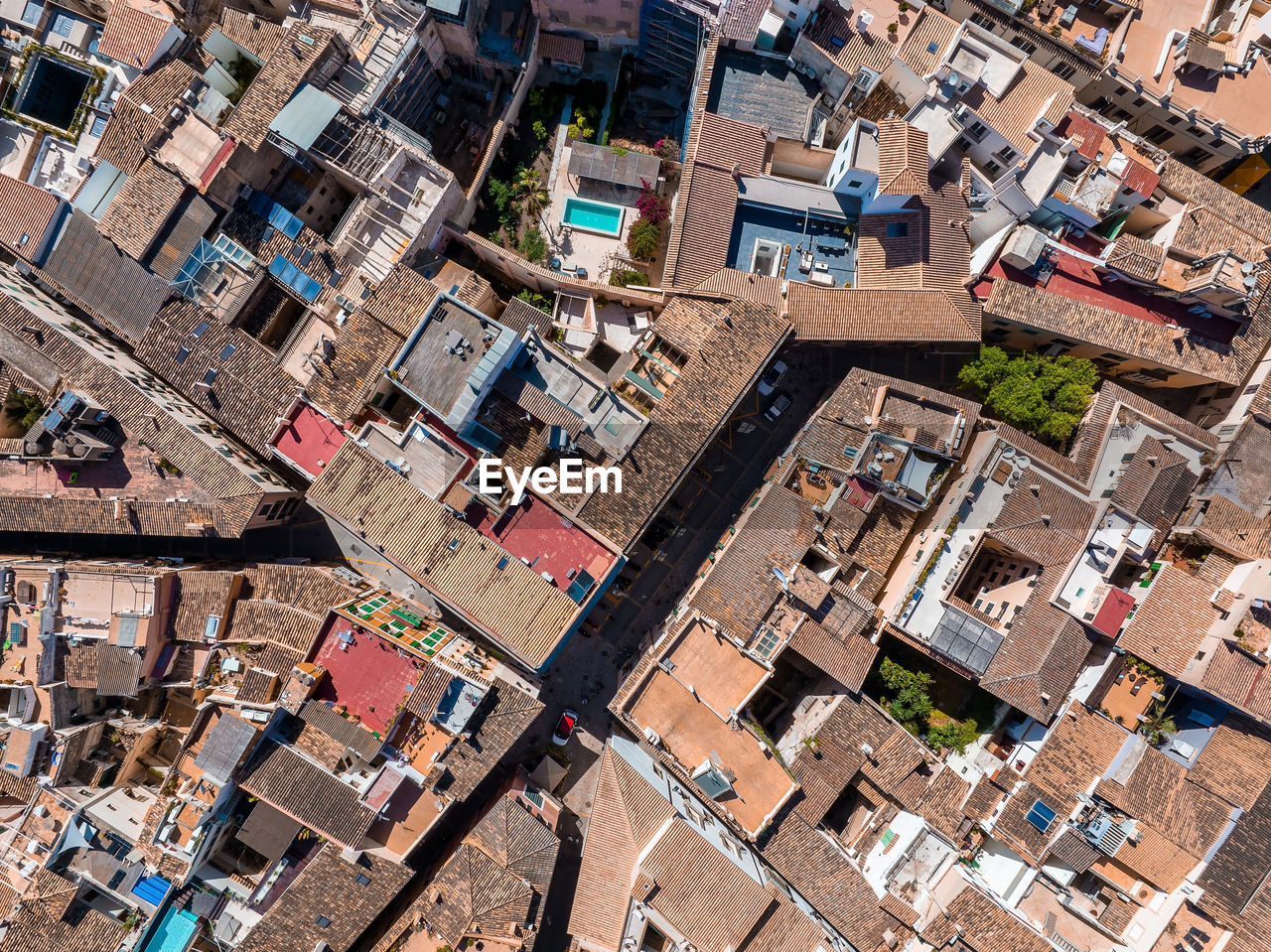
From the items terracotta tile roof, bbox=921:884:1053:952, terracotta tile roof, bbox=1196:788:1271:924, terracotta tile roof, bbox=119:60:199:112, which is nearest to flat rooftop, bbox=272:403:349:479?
terracotta tile roof, bbox=119:60:199:112

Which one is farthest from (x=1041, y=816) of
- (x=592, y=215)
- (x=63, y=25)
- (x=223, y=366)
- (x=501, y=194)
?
(x=63, y=25)

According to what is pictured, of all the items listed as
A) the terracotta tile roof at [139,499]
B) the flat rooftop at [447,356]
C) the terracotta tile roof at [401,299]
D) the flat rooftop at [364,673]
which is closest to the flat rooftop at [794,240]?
the flat rooftop at [447,356]

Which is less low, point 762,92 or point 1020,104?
point 1020,104

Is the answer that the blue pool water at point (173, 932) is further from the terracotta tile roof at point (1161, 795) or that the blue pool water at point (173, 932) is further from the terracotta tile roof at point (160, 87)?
the terracotta tile roof at point (1161, 795)

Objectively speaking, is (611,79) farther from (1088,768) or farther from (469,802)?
(1088,768)

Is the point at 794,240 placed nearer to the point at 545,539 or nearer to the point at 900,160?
the point at 900,160

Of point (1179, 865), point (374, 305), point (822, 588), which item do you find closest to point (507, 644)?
point (822, 588)

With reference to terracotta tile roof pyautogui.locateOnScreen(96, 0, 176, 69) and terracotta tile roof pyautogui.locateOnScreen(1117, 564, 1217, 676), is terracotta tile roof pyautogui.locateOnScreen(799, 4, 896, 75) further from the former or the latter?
terracotta tile roof pyautogui.locateOnScreen(96, 0, 176, 69)
